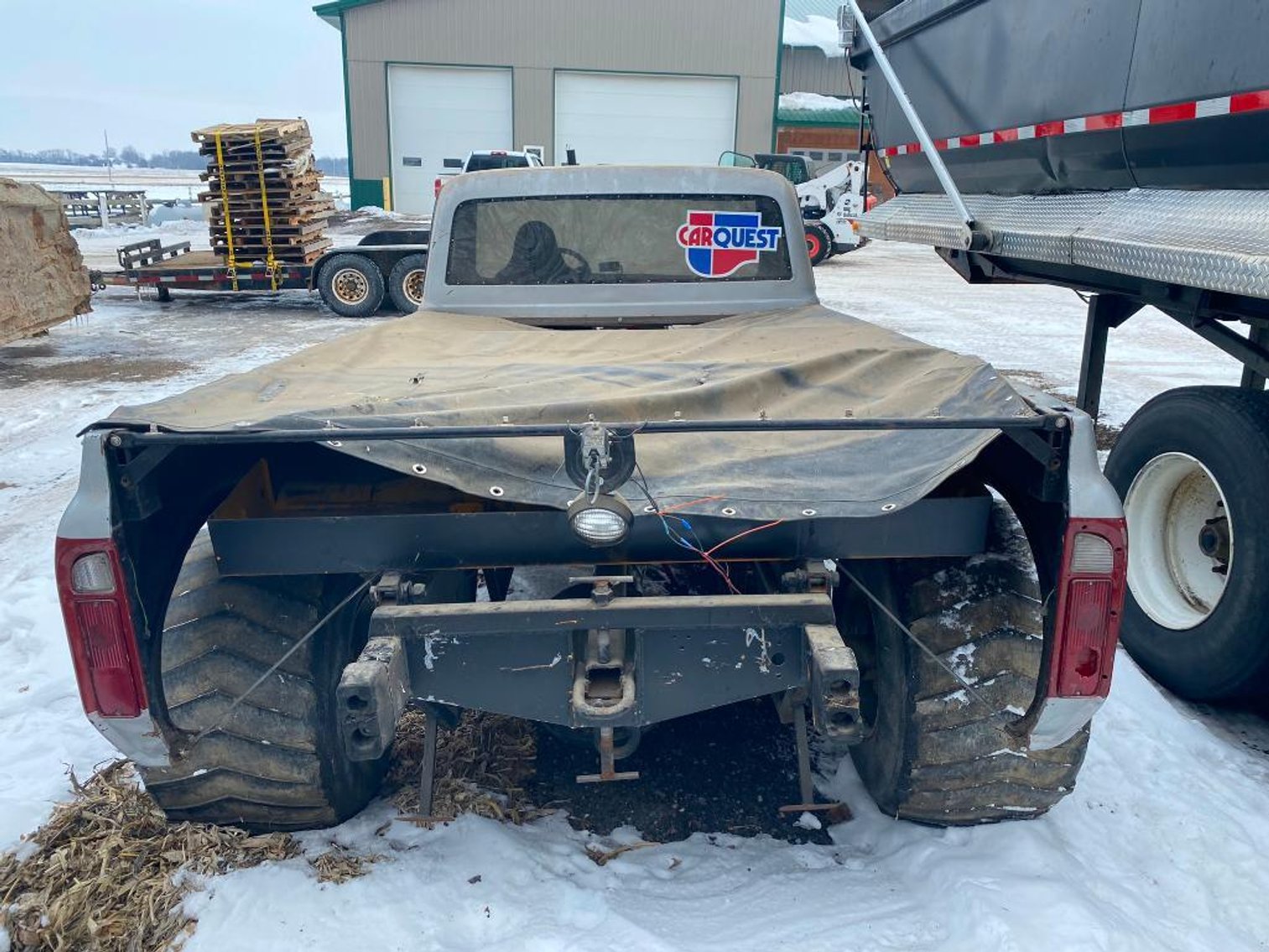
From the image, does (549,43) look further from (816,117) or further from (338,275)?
(338,275)

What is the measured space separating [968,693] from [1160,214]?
7.60 feet

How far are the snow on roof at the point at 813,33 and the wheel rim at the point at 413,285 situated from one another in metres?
22.6

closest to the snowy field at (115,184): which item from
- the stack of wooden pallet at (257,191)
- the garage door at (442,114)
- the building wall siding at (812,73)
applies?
the garage door at (442,114)

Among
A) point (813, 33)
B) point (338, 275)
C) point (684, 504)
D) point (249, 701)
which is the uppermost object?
point (813, 33)

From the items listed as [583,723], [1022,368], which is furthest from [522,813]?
[1022,368]

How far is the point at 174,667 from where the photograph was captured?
2.58m

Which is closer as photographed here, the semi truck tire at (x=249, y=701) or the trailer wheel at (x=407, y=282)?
the semi truck tire at (x=249, y=701)

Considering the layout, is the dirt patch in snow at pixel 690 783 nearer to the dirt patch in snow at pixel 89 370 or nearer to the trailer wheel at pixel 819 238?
the dirt patch in snow at pixel 89 370

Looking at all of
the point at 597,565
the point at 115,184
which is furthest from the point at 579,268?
the point at 115,184

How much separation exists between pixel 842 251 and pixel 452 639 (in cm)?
2096

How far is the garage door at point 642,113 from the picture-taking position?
27.8 meters

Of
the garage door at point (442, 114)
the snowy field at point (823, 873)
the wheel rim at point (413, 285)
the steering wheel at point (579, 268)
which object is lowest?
the snowy field at point (823, 873)

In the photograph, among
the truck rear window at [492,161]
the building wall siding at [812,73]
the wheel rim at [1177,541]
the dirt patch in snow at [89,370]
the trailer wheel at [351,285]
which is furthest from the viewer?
the building wall siding at [812,73]

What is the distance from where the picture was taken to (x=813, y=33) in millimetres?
33250
